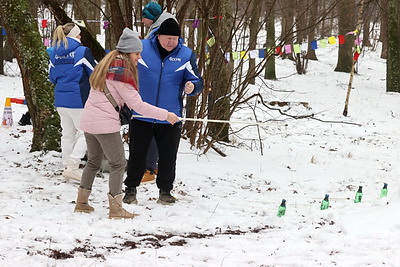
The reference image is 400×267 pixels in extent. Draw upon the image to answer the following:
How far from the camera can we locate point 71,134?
577 cm

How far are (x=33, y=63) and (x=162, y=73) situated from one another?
93.3 inches

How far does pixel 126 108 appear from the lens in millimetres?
4410

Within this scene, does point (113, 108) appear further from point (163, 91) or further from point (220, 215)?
point (220, 215)

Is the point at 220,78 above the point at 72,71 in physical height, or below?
below

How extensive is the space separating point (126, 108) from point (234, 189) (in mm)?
2186

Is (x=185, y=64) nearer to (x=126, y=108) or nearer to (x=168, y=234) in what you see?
(x=126, y=108)

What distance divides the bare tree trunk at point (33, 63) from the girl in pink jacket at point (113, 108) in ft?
7.12

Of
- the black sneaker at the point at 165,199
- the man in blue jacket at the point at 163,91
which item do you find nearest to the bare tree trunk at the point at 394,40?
the man in blue jacket at the point at 163,91

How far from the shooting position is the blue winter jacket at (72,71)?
538cm

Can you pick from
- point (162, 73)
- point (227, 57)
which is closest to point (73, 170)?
point (162, 73)

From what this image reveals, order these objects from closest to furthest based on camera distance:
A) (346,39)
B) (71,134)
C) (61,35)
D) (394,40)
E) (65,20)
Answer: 1. (61,35)
2. (71,134)
3. (65,20)
4. (394,40)
5. (346,39)

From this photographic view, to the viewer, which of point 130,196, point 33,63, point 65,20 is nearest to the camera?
point 130,196

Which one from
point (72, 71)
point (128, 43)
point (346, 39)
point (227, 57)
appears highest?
point (346, 39)

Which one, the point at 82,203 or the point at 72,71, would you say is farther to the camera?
the point at 72,71
